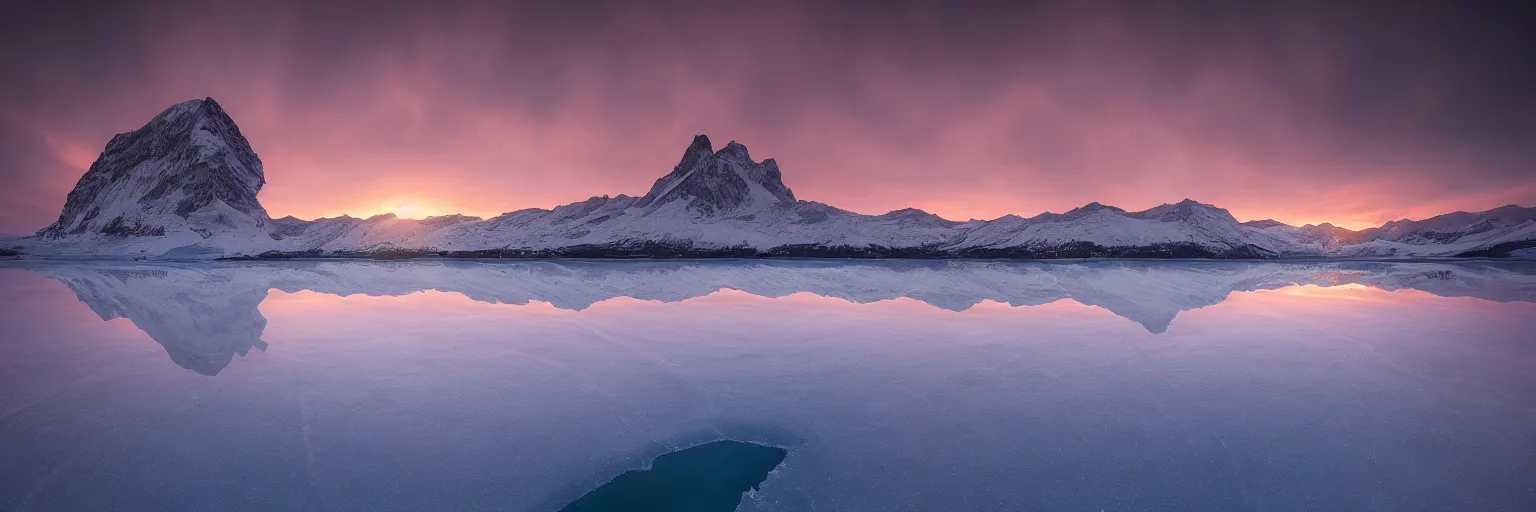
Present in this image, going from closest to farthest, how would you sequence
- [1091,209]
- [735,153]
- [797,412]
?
[797,412] → [1091,209] → [735,153]

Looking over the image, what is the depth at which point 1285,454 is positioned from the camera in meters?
6.86

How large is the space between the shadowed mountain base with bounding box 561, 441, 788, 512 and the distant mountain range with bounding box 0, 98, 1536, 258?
12266cm

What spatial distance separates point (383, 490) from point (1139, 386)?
12.2 meters

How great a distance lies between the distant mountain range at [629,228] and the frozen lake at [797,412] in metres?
114

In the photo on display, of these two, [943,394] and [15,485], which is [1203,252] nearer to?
[943,394]

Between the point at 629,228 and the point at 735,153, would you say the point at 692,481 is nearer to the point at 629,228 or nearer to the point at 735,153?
the point at 629,228

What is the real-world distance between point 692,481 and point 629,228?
477ft

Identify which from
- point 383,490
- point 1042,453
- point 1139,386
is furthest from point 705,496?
point 1139,386

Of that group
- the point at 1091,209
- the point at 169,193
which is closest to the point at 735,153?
the point at 1091,209

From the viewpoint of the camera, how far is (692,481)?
20.5 ft

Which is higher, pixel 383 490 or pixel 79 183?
pixel 79 183

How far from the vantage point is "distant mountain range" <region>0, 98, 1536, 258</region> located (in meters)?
118

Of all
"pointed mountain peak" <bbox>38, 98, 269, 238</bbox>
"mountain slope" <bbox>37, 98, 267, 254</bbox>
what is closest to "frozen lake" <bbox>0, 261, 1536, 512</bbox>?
"mountain slope" <bbox>37, 98, 267, 254</bbox>

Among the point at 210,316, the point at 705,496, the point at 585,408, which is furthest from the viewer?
the point at 210,316
